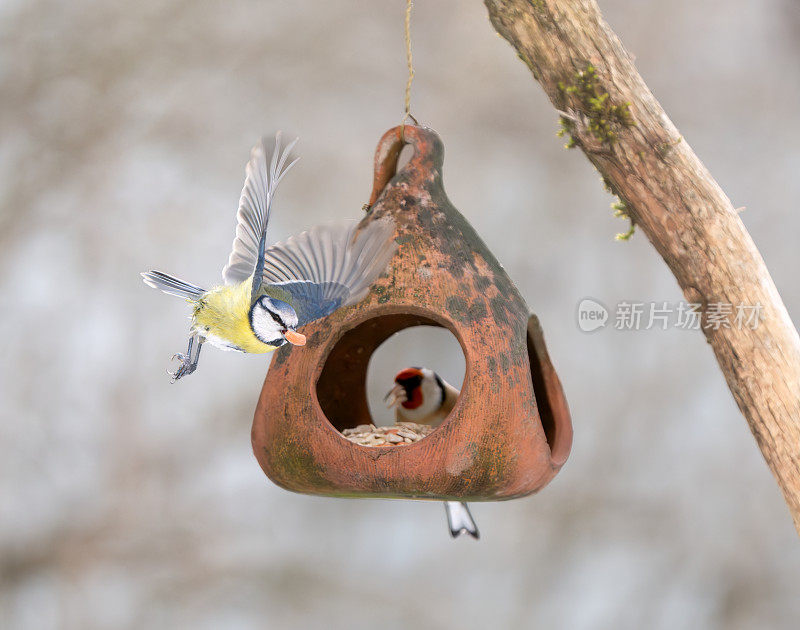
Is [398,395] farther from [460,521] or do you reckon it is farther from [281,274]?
[281,274]

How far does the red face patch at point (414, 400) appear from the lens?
10.1 ft

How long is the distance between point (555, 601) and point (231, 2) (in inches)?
148

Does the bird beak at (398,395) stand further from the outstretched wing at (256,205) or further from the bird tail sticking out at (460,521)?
the outstretched wing at (256,205)

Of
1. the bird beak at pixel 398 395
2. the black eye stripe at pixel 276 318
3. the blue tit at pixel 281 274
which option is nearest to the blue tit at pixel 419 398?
the bird beak at pixel 398 395

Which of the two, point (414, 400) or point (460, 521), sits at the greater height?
point (414, 400)

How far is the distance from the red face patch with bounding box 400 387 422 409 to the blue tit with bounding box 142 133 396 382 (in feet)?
2.92

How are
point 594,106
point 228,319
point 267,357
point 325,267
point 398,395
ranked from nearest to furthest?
point 325,267, point 228,319, point 594,106, point 398,395, point 267,357

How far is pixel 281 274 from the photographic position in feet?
7.29

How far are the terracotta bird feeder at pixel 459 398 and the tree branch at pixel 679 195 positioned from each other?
1.39 feet

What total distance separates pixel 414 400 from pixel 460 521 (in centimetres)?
61

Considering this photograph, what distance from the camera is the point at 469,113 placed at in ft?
17.4

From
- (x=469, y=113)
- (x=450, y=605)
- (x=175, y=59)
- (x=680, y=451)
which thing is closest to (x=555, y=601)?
(x=450, y=605)

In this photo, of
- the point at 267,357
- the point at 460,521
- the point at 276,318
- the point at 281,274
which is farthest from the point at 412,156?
the point at 267,357

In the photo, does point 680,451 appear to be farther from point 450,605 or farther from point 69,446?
point 69,446
